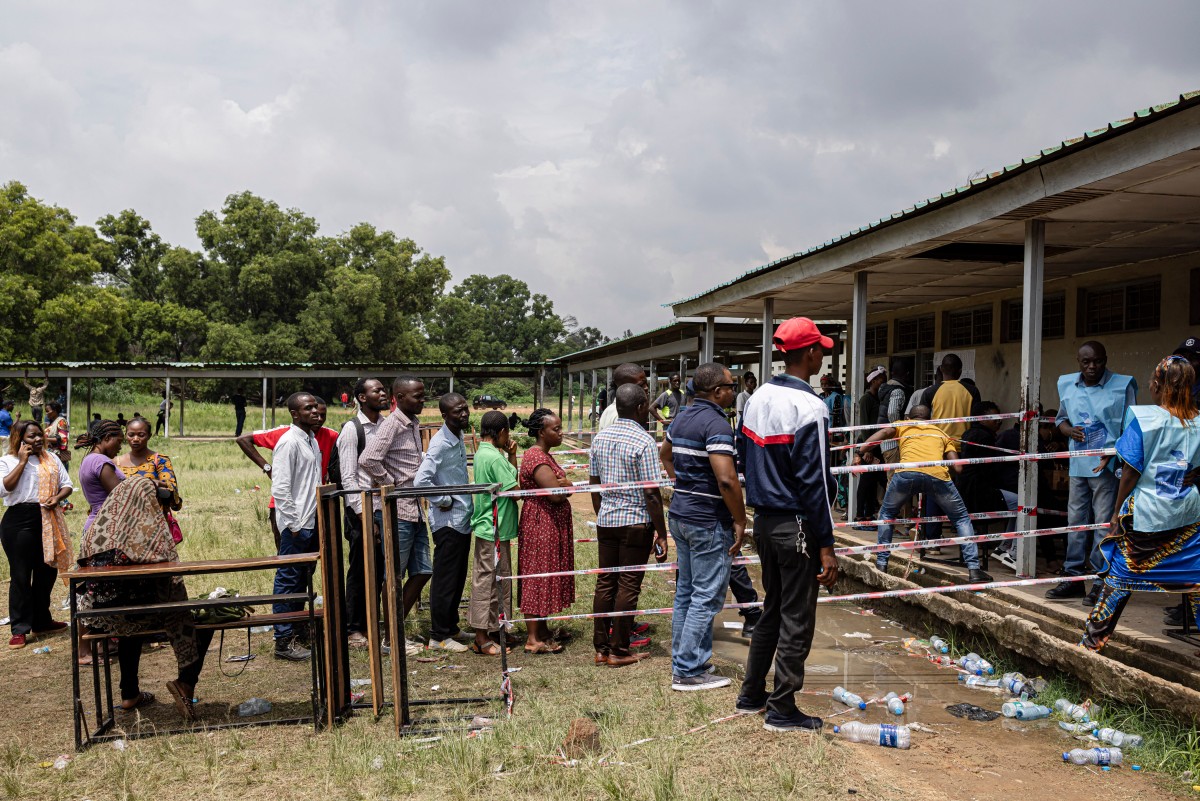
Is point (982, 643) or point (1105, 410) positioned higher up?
point (1105, 410)

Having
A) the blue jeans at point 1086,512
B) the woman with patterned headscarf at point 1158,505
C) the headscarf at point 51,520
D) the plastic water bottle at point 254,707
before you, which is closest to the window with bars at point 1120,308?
the blue jeans at point 1086,512

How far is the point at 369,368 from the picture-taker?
28.5m

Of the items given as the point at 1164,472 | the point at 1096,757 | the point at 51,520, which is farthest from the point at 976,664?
the point at 51,520

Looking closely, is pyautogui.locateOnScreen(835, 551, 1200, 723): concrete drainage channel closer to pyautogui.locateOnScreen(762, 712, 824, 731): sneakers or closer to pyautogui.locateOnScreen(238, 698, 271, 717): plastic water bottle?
pyautogui.locateOnScreen(762, 712, 824, 731): sneakers

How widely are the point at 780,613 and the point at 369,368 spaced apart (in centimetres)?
2539

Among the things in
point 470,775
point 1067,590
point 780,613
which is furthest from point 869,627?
point 470,775

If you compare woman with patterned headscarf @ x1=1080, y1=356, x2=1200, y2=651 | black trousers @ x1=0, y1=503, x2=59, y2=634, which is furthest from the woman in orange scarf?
woman with patterned headscarf @ x1=1080, y1=356, x2=1200, y2=651

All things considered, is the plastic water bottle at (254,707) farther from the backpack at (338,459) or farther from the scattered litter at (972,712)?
the scattered litter at (972,712)

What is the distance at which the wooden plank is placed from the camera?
15.4ft

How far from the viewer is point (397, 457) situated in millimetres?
6684

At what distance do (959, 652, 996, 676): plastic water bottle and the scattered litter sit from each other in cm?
64

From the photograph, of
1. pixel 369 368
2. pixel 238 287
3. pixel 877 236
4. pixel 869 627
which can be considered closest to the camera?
pixel 869 627

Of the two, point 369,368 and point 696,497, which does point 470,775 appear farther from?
point 369,368

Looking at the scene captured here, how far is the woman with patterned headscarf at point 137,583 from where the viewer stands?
16.3ft
